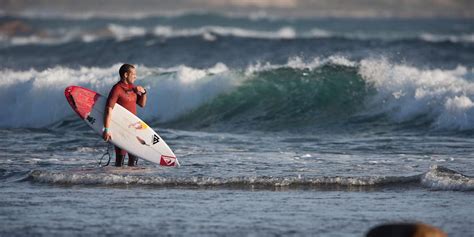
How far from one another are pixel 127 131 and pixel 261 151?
2434 millimetres

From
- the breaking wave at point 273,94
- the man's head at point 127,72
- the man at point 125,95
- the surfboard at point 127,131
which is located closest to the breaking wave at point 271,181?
the man at point 125,95

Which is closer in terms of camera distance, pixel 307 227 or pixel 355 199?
pixel 307 227

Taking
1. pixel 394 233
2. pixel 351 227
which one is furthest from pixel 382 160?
pixel 394 233

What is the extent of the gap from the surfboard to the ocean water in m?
0.27

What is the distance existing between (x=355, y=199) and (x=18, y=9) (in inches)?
3492

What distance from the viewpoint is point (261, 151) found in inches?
555

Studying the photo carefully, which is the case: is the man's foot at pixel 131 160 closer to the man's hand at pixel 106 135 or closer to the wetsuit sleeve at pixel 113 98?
the man's hand at pixel 106 135

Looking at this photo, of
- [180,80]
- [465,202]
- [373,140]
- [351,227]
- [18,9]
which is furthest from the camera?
[18,9]

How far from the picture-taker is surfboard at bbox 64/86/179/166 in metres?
12.2

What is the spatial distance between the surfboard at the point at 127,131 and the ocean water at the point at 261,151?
0.90 ft

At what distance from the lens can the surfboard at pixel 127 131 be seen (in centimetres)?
1219

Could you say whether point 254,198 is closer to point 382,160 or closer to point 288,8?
point 382,160

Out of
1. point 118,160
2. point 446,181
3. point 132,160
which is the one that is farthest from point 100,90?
point 446,181

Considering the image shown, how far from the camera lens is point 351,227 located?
9.07m
